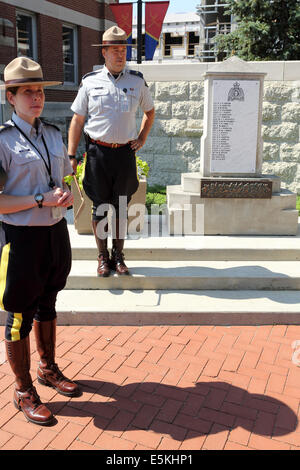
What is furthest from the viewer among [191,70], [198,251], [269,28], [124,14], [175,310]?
[269,28]

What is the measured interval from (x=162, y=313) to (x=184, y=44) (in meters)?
40.8

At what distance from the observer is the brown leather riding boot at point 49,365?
10.1ft

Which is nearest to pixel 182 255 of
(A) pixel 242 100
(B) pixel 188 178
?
(B) pixel 188 178

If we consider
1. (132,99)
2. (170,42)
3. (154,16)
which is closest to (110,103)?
(132,99)

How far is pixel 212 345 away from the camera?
3.83 m

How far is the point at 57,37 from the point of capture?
16562mm

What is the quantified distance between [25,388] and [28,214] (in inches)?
43.5

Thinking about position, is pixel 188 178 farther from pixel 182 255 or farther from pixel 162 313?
pixel 162 313

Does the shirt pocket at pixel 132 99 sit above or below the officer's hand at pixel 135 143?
above

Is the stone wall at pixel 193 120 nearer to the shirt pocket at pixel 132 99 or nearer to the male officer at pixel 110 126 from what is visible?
the male officer at pixel 110 126

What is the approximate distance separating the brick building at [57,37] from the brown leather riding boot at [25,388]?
11.5 meters

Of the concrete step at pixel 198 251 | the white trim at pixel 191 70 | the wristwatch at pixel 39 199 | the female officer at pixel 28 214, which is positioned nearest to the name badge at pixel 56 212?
the female officer at pixel 28 214

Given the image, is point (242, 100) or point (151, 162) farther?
point (151, 162)

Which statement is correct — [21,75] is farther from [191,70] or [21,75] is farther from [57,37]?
[57,37]
